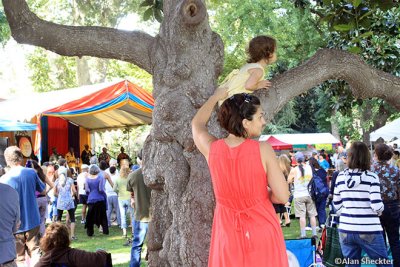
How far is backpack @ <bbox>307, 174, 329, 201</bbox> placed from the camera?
1262 centimetres

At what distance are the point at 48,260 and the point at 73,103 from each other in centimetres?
1198

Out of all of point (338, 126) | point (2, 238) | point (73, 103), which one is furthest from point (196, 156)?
point (338, 126)

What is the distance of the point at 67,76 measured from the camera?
116 feet

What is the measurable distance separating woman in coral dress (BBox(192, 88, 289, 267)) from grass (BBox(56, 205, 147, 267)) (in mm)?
6699

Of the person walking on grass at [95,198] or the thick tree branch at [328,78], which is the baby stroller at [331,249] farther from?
the person walking on grass at [95,198]

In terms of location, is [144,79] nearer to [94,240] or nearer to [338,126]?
[338,126]

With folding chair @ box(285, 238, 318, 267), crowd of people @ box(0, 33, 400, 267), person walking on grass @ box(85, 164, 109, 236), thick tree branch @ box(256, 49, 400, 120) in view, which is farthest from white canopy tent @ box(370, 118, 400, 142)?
thick tree branch @ box(256, 49, 400, 120)

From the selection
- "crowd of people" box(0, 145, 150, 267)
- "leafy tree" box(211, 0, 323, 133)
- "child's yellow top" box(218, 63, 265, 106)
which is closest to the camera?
"child's yellow top" box(218, 63, 265, 106)

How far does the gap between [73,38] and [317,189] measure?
8.71 metres

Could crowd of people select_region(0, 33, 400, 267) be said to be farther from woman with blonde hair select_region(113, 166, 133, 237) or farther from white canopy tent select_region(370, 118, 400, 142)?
white canopy tent select_region(370, 118, 400, 142)

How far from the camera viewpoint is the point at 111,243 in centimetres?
1228

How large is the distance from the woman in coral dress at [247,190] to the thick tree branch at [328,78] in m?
1.52

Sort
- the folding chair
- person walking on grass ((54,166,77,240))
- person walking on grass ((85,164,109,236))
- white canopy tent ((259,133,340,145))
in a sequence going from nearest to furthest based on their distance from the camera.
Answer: the folding chair → person walking on grass ((54,166,77,240)) → person walking on grass ((85,164,109,236)) → white canopy tent ((259,133,340,145))

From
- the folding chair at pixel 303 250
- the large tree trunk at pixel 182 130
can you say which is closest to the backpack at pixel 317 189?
the folding chair at pixel 303 250
